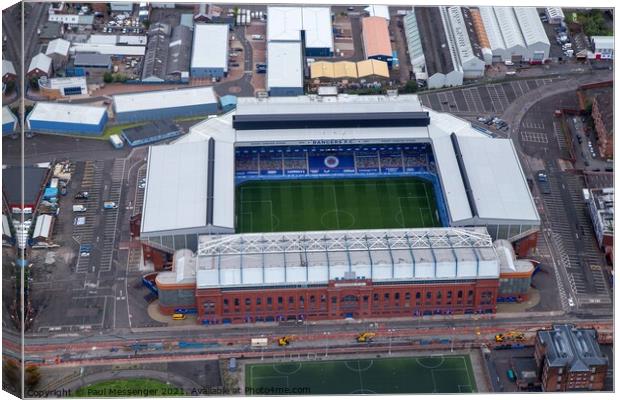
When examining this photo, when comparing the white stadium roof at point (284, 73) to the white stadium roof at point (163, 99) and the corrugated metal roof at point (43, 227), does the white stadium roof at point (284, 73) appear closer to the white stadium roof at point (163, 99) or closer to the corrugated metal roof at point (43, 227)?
the white stadium roof at point (163, 99)

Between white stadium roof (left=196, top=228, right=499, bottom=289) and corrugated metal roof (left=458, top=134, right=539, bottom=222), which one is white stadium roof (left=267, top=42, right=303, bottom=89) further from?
white stadium roof (left=196, top=228, right=499, bottom=289)

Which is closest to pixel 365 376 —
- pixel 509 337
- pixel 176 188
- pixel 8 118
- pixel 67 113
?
pixel 509 337

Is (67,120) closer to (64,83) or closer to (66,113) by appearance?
(66,113)

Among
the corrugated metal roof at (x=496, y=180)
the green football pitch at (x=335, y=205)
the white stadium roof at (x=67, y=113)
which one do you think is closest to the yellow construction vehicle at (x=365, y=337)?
the green football pitch at (x=335, y=205)

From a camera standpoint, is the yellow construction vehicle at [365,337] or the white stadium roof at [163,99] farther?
the white stadium roof at [163,99]

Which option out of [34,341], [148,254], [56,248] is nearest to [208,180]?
[148,254]

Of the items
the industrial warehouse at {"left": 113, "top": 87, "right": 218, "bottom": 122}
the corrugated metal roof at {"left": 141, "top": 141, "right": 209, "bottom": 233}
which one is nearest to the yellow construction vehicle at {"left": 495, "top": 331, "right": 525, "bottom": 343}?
the corrugated metal roof at {"left": 141, "top": 141, "right": 209, "bottom": 233}

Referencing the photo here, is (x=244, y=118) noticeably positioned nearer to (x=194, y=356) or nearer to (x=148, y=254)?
(x=148, y=254)
